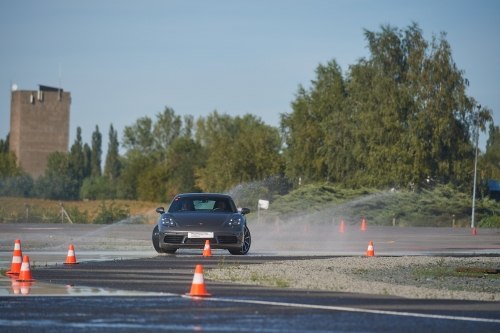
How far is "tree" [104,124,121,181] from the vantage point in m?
159

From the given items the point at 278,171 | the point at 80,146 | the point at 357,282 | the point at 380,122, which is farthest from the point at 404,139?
the point at 80,146

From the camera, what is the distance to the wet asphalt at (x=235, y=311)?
9.81 metres

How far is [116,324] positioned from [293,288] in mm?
5192

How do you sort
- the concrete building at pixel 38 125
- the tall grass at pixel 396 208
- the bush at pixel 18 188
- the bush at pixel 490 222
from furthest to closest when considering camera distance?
the concrete building at pixel 38 125, the bush at pixel 18 188, the tall grass at pixel 396 208, the bush at pixel 490 222

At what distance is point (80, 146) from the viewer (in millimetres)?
156250

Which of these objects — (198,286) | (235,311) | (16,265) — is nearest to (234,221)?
(16,265)

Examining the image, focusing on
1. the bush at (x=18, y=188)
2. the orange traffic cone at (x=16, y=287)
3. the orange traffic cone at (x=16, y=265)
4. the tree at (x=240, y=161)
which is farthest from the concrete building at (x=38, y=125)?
the orange traffic cone at (x=16, y=287)

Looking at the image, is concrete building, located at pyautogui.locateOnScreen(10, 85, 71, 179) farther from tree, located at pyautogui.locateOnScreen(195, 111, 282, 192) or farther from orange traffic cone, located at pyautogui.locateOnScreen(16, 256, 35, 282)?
orange traffic cone, located at pyautogui.locateOnScreen(16, 256, 35, 282)

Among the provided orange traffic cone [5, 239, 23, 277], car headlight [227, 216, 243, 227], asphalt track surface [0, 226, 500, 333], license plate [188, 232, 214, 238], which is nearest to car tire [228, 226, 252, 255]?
car headlight [227, 216, 243, 227]

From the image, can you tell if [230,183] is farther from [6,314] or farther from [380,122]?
[6,314]

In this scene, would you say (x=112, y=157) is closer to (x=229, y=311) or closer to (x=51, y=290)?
(x=51, y=290)

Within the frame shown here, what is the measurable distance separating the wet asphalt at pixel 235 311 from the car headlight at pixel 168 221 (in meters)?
8.32

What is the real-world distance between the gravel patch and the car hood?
10.1ft

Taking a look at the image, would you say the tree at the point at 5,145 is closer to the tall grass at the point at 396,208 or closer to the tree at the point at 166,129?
the tree at the point at 166,129
